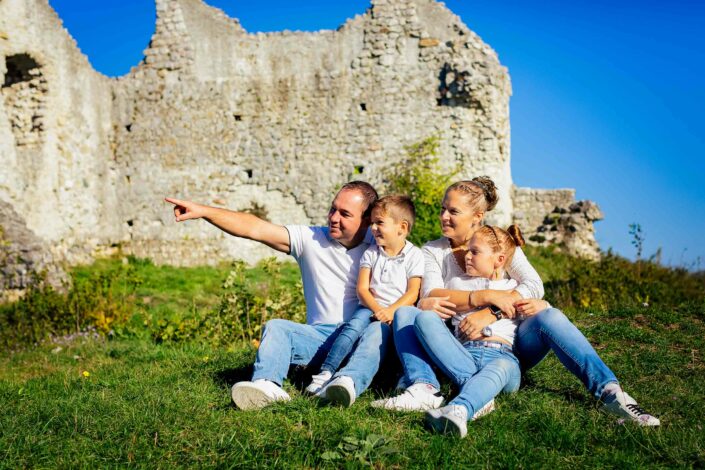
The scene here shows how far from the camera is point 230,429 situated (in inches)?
123

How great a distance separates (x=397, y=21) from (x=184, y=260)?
6899mm

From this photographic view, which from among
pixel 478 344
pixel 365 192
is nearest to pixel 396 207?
pixel 365 192

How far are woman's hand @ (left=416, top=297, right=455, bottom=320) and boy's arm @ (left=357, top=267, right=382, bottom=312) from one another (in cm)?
30

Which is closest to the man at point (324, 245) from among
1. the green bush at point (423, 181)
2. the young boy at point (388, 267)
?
the young boy at point (388, 267)

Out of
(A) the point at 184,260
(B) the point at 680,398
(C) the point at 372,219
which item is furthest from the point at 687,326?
(A) the point at 184,260

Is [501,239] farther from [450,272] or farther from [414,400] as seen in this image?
[414,400]

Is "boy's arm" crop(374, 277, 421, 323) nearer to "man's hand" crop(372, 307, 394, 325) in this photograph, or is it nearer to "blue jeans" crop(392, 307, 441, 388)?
"man's hand" crop(372, 307, 394, 325)

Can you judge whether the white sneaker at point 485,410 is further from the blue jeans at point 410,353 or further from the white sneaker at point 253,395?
the white sneaker at point 253,395

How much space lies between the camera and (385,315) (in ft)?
12.9

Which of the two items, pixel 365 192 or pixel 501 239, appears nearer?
pixel 501 239

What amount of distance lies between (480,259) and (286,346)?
129 centimetres

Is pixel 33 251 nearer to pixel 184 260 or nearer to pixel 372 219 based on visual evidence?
pixel 184 260

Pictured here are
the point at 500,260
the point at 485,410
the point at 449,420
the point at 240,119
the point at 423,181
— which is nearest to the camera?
the point at 449,420

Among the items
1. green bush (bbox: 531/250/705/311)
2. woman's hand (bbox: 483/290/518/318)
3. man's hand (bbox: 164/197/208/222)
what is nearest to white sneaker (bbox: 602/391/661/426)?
woman's hand (bbox: 483/290/518/318)
